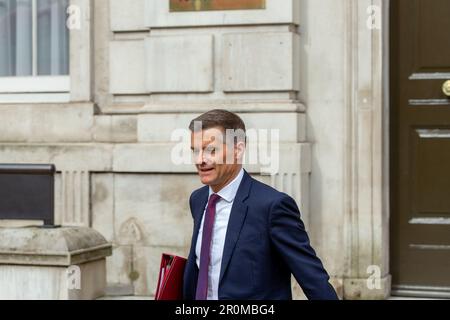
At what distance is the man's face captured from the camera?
4.45m

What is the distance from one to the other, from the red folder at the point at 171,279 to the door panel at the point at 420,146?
4.52m

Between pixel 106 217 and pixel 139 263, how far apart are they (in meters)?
0.47

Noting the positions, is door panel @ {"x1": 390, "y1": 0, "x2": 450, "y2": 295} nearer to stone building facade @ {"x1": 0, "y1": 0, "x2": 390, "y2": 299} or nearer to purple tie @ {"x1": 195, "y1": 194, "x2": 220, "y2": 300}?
stone building facade @ {"x1": 0, "y1": 0, "x2": 390, "y2": 299}

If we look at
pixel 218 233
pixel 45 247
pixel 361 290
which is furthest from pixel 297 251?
pixel 361 290

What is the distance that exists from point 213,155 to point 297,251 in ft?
1.71

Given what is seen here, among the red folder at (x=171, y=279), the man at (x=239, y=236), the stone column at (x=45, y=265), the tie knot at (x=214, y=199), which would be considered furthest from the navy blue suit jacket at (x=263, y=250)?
the stone column at (x=45, y=265)

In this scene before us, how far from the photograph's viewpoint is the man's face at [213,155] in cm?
445

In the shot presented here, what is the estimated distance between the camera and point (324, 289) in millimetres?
4262

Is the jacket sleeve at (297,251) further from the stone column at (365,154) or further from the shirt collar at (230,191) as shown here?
the stone column at (365,154)

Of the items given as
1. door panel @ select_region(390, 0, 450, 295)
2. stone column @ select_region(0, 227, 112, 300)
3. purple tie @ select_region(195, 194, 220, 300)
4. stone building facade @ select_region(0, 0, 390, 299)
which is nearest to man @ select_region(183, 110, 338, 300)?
purple tie @ select_region(195, 194, 220, 300)

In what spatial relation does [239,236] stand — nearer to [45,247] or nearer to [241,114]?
[45,247]

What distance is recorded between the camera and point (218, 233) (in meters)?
4.52
